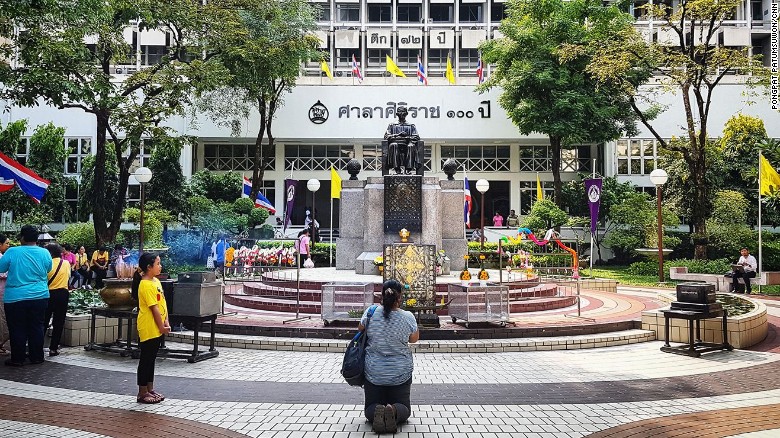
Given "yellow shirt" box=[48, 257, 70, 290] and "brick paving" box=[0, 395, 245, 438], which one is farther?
"yellow shirt" box=[48, 257, 70, 290]

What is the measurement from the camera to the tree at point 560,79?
1179 inches

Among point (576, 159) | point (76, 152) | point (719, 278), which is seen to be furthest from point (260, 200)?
point (576, 159)

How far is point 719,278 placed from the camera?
19.7m

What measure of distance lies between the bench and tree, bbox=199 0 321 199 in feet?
64.6

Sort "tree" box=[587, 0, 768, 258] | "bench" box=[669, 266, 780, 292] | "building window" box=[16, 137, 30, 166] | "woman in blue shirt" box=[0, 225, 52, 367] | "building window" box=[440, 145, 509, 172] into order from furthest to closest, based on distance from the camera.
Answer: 1. "building window" box=[440, 145, 509, 172]
2. "building window" box=[16, 137, 30, 166]
3. "tree" box=[587, 0, 768, 258]
4. "bench" box=[669, 266, 780, 292]
5. "woman in blue shirt" box=[0, 225, 52, 367]

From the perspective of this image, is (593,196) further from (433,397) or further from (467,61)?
(467,61)

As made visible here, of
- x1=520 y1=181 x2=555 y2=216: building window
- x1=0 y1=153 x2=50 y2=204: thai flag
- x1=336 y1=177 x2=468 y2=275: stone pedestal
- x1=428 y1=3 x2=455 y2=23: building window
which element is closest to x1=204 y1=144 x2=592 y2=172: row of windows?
x1=520 y1=181 x2=555 y2=216: building window

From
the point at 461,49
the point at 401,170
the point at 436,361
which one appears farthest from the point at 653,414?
the point at 461,49

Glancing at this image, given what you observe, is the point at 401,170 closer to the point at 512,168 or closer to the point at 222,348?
the point at 222,348

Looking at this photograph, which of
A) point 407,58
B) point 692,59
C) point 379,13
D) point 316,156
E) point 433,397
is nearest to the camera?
point 433,397

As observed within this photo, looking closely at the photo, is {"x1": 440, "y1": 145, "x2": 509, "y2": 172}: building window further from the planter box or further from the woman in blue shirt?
the woman in blue shirt

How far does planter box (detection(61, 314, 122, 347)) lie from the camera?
9594 mm

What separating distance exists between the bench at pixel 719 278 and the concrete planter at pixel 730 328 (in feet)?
32.0

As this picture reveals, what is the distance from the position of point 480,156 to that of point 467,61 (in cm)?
1065
